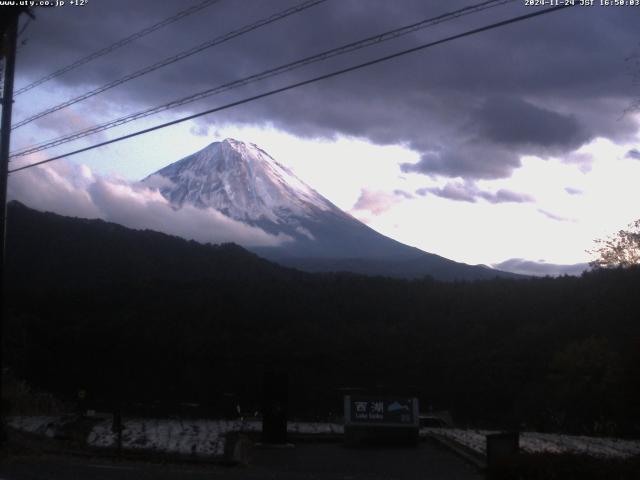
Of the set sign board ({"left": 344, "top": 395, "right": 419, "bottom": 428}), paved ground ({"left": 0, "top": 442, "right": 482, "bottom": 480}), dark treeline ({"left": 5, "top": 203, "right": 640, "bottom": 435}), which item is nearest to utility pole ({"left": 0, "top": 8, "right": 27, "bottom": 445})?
paved ground ({"left": 0, "top": 442, "right": 482, "bottom": 480})

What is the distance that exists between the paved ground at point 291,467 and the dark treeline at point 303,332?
18937 millimetres

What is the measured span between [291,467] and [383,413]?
429 cm

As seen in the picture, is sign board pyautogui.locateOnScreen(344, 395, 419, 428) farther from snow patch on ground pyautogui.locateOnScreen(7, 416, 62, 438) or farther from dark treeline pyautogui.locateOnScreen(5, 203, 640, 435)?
dark treeline pyautogui.locateOnScreen(5, 203, 640, 435)

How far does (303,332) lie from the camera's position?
63.6 m

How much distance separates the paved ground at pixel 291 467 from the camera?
1246 cm

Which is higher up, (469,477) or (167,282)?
(167,282)

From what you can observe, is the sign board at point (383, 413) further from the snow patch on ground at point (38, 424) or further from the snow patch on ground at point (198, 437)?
the snow patch on ground at point (38, 424)

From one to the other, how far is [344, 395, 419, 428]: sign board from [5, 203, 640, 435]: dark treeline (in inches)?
672

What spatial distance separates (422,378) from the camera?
178ft

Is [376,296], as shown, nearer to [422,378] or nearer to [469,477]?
[422,378]

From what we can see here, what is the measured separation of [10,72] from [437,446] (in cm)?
1143

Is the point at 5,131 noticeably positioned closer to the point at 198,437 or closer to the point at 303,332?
the point at 198,437

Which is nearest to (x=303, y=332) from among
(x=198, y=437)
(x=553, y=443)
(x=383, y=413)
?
(x=383, y=413)

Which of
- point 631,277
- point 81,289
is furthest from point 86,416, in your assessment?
point 81,289
